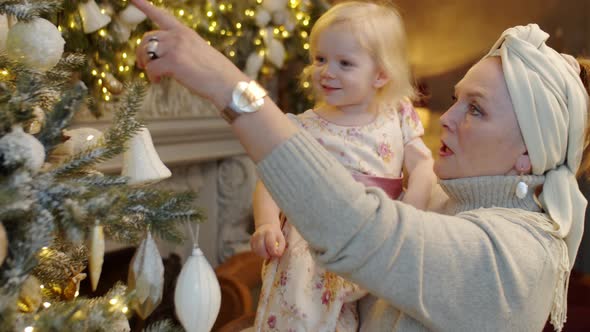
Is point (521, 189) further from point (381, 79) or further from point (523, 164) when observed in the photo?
point (381, 79)

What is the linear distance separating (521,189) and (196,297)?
0.65 m

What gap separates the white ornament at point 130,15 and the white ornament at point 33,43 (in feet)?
3.59

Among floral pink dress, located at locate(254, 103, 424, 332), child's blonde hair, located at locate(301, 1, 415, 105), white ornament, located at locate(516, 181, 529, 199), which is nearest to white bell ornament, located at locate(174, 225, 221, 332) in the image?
floral pink dress, located at locate(254, 103, 424, 332)

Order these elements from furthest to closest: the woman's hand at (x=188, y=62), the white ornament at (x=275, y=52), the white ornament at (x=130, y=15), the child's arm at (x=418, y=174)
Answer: the white ornament at (x=275, y=52), the white ornament at (x=130, y=15), the child's arm at (x=418, y=174), the woman's hand at (x=188, y=62)

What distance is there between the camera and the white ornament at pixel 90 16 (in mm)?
1715

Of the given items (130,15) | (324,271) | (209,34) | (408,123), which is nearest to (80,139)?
(324,271)

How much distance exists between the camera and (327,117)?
160cm

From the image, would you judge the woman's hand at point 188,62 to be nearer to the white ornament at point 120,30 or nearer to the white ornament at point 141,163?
the white ornament at point 141,163

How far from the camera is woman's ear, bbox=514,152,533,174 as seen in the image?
1.20 m

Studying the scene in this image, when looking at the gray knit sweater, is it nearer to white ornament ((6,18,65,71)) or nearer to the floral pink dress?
the floral pink dress

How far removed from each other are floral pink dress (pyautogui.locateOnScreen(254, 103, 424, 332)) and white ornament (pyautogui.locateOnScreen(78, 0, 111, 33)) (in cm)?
62

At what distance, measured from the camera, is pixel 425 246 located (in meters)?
0.98

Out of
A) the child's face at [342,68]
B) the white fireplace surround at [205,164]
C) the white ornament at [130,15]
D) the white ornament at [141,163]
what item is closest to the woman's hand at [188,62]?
the white ornament at [141,163]

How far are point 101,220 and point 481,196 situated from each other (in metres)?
0.74
